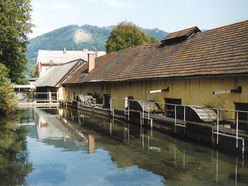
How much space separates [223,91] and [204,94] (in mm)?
1864

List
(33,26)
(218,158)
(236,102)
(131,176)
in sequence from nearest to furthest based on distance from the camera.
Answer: (131,176), (218,158), (236,102), (33,26)

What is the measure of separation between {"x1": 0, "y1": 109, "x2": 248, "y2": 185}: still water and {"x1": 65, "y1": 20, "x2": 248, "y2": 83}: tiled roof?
13.9 ft

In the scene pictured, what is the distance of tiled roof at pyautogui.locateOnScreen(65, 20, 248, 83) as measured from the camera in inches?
512

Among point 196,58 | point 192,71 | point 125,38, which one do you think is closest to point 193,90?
point 192,71

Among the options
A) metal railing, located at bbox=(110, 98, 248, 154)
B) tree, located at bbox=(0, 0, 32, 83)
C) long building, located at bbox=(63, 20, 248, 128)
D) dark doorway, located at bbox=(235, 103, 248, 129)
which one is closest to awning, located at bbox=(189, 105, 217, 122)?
metal railing, located at bbox=(110, 98, 248, 154)

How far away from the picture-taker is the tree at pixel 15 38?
26.1m

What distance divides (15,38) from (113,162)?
2440 cm

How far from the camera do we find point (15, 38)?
94.0ft

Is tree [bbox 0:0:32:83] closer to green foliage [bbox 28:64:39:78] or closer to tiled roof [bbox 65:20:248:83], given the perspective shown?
tiled roof [bbox 65:20:248:83]

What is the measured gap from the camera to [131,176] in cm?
743

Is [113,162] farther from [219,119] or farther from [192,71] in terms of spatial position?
[192,71]

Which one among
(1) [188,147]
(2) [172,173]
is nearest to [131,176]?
(2) [172,173]

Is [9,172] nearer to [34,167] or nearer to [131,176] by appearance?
[34,167]

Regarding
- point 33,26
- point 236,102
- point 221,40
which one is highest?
point 33,26
